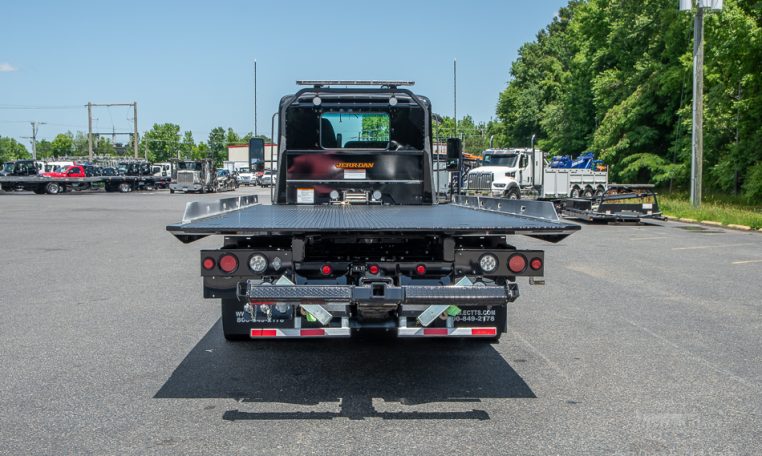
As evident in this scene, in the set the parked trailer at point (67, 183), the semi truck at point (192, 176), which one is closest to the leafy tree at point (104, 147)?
the parked trailer at point (67, 183)

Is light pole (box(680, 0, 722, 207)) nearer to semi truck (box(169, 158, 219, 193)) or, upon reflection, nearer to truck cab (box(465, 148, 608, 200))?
truck cab (box(465, 148, 608, 200))

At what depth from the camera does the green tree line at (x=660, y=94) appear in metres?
28.0

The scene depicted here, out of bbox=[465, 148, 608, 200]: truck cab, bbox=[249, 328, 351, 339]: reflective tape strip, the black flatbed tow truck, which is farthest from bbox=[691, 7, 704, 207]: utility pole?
bbox=[249, 328, 351, 339]: reflective tape strip

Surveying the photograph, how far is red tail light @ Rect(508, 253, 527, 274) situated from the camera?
5.68 metres

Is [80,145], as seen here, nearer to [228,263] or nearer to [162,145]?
[162,145]

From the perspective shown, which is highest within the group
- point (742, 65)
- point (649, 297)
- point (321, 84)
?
point (742, 65)

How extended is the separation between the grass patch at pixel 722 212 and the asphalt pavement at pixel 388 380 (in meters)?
13.3

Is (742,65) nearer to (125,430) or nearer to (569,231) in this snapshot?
(569,231)

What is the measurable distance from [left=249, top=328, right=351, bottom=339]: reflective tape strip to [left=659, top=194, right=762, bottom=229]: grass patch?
19957mm

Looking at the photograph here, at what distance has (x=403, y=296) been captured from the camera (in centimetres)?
530

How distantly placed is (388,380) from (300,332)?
1.01 meters

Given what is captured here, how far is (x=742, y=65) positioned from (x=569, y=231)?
2548cm

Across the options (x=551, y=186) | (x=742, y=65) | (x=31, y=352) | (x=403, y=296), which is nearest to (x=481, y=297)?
(x=403, y=296)

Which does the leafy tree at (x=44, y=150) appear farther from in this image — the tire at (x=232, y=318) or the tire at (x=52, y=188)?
the tire at (x=232, y=318)
